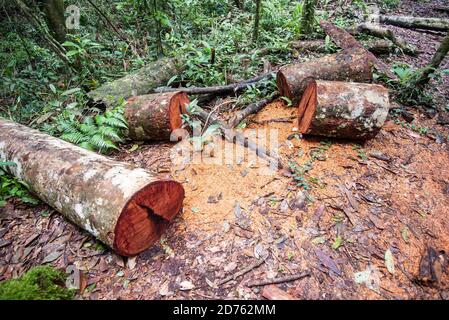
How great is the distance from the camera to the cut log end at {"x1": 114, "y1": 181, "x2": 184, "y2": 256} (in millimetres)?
2439

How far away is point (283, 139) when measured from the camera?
13.0ft

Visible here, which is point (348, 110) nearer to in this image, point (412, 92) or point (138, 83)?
point (412, 92)

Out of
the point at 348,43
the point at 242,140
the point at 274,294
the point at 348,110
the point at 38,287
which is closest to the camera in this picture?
the point at 38,287

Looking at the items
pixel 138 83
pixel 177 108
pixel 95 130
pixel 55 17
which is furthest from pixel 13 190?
pixel 55 17

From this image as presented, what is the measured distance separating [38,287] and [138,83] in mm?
3542

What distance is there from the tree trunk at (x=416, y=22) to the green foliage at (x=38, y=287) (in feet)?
31.0

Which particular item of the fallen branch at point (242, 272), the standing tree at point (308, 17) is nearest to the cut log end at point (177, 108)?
the fallen branch at point (242, 272)

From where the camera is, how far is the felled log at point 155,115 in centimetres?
388

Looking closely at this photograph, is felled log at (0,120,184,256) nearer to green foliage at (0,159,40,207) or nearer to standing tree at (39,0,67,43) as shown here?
green foliage at (0,159,40,207)

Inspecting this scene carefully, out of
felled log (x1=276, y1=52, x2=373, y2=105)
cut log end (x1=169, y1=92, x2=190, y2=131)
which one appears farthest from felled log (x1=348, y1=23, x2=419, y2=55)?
cut log end (x1=169, y1=92, x2=190, y2=131)

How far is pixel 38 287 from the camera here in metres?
2.16

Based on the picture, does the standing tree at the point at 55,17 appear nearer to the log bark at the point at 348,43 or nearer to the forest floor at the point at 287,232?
the forest floor at the point at 287,232

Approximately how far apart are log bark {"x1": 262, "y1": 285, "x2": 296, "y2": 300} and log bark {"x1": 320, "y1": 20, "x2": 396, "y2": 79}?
4.06 meters
